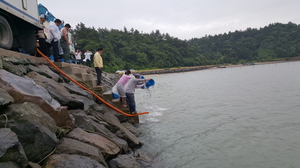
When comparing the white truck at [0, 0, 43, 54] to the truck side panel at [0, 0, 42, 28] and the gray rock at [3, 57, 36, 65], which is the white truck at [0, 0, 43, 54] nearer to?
the truck side panel at [0, 0, 42, 28]

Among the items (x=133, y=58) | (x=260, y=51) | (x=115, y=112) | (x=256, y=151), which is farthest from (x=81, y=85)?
(x=260, y=51)

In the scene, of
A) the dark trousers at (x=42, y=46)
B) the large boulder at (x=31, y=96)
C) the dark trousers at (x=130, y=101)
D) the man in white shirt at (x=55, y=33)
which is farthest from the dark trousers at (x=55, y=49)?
the large boulder at (x=31, y=96)

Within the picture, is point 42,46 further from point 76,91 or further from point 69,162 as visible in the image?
point 69,162

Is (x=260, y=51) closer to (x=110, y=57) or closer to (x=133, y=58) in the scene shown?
(x=133, y=58)

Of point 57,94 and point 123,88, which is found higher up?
point 57,94

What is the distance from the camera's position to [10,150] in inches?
114

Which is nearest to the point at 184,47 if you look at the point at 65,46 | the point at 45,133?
the point at 65,46

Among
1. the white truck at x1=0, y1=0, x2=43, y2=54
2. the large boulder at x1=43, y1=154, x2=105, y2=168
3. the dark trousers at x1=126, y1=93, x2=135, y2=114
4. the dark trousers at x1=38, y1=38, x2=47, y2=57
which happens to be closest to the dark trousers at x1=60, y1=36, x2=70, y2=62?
the dark trousers at x1=38, y1=38, x2=47, y2=57

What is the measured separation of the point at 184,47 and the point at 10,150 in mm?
103590

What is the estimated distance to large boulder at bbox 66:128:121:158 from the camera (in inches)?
178

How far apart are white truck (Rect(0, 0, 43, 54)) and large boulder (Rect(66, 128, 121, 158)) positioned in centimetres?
413

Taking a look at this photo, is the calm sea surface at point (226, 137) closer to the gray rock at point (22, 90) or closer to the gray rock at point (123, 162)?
the gray rock at point (123, 162)

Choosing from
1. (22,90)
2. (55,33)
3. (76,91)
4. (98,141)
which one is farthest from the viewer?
(55,33)

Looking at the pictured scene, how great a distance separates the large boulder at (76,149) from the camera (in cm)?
386
